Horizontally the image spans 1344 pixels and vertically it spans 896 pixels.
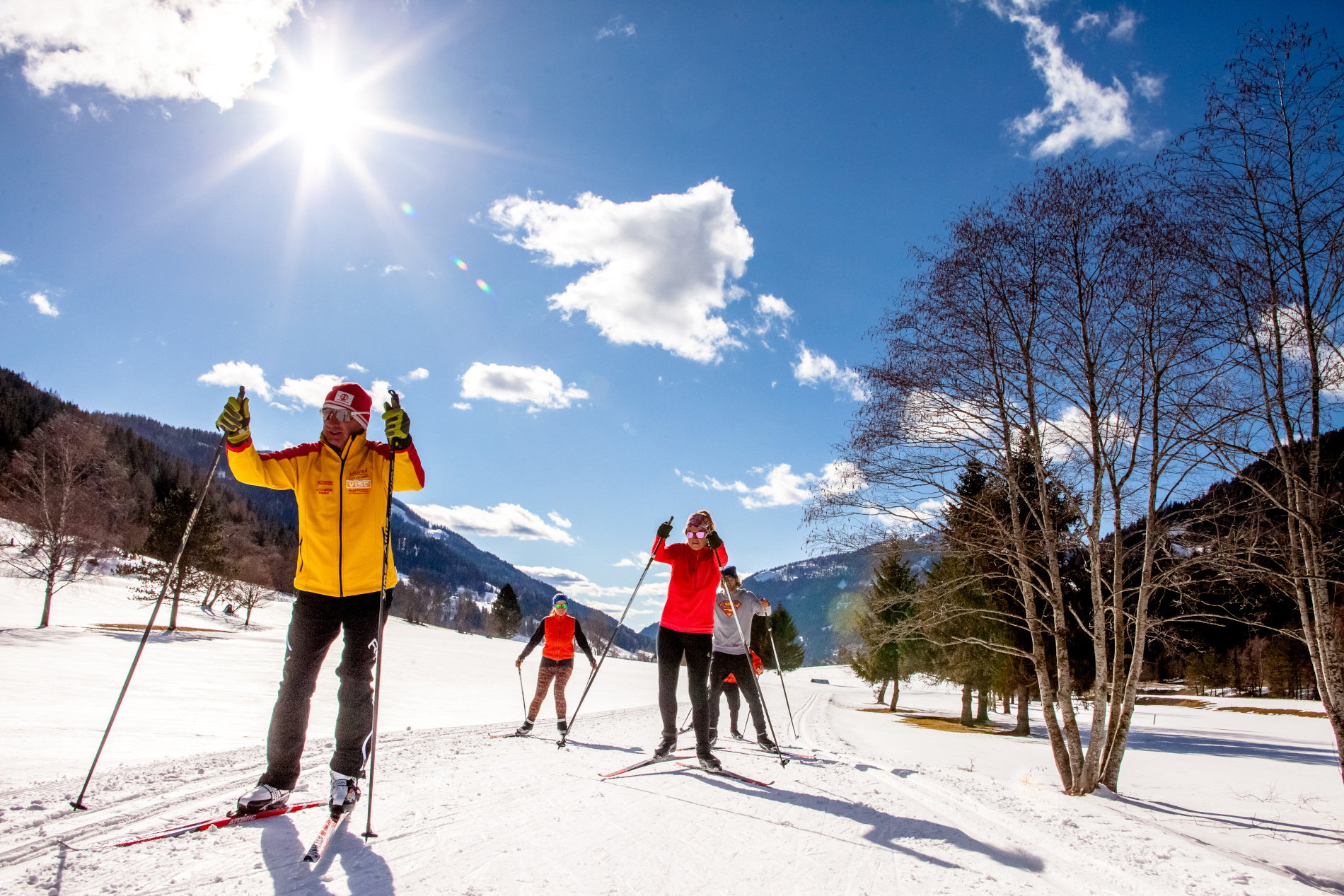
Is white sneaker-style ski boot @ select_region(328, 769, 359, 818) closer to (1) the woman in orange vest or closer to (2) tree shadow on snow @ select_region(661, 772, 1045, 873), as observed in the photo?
(2) tree shadow on snow @ select_region(661, 772, 1045, 873)

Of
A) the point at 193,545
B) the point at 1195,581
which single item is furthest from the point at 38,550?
the point at 1195,581

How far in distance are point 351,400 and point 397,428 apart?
0.34 metres

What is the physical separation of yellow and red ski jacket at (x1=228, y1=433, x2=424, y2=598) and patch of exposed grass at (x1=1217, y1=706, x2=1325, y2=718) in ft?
157

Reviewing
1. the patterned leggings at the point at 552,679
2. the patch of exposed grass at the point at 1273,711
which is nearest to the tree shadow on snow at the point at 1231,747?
the patch of exposed grass at the point at 1273,711

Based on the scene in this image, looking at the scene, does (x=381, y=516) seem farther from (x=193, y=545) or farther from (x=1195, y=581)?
(x=193, y=545)

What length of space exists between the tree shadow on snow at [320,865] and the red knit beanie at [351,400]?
6.67 ft

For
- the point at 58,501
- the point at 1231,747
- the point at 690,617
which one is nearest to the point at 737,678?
the point at 690,617

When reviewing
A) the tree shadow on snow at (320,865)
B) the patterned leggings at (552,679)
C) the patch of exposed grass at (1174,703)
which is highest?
the tree shadow on snow at (320,865)

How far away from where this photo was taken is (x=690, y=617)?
5277 mm

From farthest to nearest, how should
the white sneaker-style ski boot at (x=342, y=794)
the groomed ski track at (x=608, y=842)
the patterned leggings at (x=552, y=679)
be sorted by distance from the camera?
1. the patterned leggings at (x=552, y=679)
2. the white sneaker-style ski boot at (x=342, y=794)
3. the groomed ski track at (x=608, y=842)

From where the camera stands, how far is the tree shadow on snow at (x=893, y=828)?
2.98 metres

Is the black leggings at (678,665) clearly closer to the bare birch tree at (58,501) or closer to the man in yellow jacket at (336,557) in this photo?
the man in yellow jacket at (336,557)

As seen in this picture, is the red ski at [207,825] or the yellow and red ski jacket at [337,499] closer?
the red ski at [207,825]

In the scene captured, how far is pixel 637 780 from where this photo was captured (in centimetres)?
424
